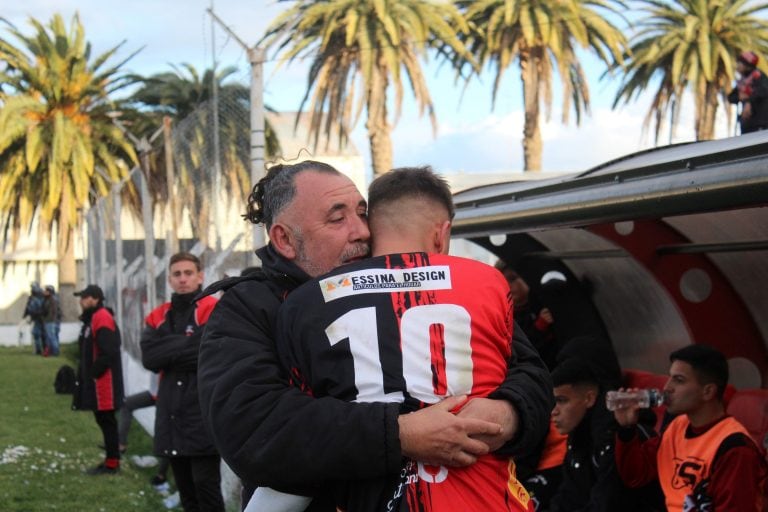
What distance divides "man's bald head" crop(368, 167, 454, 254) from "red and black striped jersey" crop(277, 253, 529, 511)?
0.14 meters

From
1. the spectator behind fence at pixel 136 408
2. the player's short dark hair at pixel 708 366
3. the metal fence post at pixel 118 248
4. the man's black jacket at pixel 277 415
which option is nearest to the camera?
the man's black jacket at pixel 277 415

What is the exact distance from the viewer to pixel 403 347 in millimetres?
2299

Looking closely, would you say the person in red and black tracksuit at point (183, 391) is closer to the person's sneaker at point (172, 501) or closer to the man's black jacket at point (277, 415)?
the person's sneaker at point (172, 501)

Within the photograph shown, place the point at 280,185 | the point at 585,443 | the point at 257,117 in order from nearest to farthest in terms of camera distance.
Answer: the point at 280,185, the point at 585,443, the point at 257,117

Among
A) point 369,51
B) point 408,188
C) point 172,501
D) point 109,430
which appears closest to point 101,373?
point 109,430

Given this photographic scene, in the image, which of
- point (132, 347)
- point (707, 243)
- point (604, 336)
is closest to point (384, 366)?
point (707, 243)

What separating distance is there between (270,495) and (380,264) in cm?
58

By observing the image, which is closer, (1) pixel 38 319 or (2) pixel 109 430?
(2) pixel 109 430

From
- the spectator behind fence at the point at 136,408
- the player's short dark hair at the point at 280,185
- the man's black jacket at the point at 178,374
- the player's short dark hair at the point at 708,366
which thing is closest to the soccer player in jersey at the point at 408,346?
the player's short dark hair at the point at 280,185

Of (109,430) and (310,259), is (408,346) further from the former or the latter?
(109,430)

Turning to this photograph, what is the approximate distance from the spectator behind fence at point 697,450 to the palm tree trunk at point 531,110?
22.1m

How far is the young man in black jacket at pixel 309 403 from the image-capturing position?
2.24m

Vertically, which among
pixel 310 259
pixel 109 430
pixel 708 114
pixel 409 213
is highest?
pixel 708 114

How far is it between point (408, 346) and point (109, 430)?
29.3 ft
